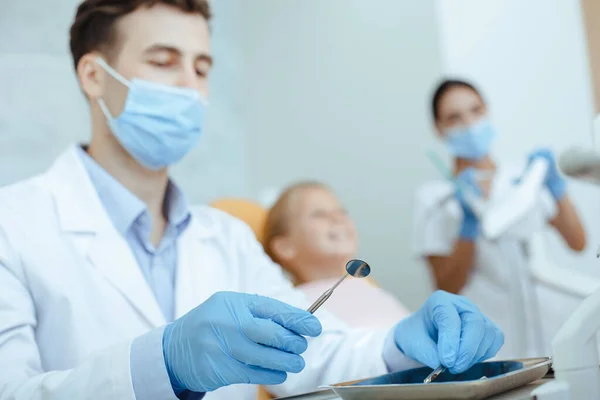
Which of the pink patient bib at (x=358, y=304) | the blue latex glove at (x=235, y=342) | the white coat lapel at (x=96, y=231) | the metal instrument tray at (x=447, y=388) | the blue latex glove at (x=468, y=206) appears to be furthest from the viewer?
the blue latex glove at (x=468, y=206)

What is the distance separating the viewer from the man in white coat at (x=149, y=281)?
0.73 m

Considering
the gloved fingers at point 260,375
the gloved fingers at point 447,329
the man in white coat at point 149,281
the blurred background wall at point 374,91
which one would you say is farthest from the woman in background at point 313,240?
the gloved fingers at point 260,375

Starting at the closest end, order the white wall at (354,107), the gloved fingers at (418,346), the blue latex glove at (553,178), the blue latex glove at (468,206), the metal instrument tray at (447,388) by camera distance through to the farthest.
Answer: the metal instrument tray at (447,388) → the gloved fingers at (418,346) → the blue latex glove at (553,178) → the blue latex glove at (468,206) → the white wall at (354,107)

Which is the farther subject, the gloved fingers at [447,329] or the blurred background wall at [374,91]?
the blurred background wall at [374,91]

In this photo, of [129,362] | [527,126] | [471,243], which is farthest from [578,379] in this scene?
[527,126]

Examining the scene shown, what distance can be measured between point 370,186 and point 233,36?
0.75 m

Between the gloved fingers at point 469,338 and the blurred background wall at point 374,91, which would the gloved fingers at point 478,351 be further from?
the blurred background wall at point 374,91

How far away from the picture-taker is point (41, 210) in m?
1.04

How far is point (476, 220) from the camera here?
1.97 meters

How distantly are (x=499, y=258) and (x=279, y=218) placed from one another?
0.68 m

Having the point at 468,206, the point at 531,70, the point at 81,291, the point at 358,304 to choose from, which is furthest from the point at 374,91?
the point at 81,291

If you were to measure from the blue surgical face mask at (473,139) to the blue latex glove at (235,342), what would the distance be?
1374 millimetres

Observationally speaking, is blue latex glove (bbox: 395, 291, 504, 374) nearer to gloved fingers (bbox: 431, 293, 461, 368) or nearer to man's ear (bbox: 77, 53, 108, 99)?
gloved fingers (bbox: 431, 293, 461, 368)

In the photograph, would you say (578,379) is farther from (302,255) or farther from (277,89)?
(277,89)
